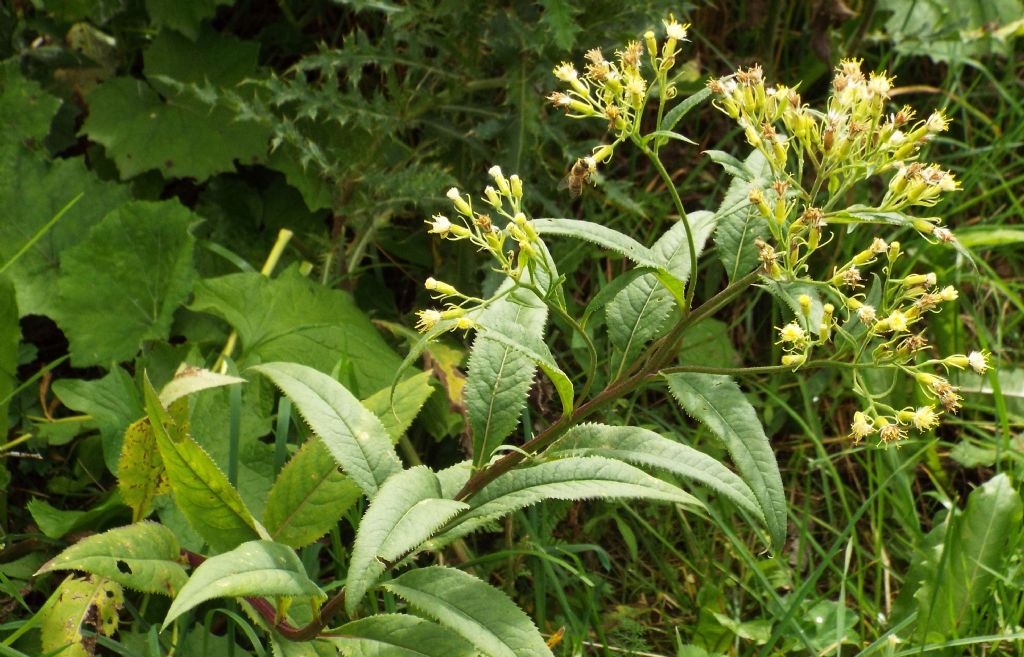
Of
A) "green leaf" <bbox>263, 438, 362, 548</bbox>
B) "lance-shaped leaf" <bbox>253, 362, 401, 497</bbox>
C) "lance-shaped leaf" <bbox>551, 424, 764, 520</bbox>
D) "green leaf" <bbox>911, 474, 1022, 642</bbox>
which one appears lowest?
"green leaf" <bbox>911, 474, 1022, 642</bbox>

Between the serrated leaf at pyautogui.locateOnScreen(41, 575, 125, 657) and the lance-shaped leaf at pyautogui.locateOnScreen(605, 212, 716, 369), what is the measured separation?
1.06 meters

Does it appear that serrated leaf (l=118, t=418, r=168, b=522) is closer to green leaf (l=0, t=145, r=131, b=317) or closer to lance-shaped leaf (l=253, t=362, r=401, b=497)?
lance-shaped leaf (l=253, t=362, r=401, b=497)

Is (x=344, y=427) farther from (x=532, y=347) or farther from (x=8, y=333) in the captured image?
(x=8, y=333)

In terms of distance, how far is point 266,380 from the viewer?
8.32 ft

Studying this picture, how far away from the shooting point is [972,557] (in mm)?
2342

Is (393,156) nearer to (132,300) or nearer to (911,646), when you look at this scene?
(132,300)

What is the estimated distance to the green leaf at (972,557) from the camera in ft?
7.50

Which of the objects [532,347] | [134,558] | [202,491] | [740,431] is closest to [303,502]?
[202,491]

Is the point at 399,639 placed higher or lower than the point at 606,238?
lower

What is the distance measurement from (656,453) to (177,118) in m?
2.00

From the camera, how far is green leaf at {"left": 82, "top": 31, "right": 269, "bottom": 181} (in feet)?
9.80

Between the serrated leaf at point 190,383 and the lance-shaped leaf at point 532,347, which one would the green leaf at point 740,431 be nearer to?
the lance-shaped leaf at point 532,347

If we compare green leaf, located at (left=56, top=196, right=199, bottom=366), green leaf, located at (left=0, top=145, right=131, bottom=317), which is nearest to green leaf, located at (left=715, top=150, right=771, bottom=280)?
green leaf, located at (left=56, top=196, right=199, bottom=366)

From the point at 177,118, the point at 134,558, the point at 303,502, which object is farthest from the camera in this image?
the point at 177,118
